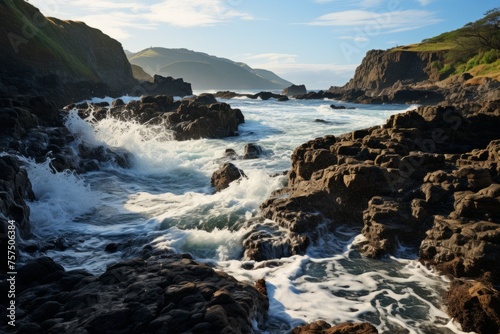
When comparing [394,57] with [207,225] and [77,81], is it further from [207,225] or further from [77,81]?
[207,225]

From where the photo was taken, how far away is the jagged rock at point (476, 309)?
6.66m

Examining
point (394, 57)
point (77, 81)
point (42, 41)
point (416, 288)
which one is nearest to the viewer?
point (416, 288)

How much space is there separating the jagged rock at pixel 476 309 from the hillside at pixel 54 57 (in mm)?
32724

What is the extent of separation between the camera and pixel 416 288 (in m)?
8.42

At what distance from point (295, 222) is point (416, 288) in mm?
3732

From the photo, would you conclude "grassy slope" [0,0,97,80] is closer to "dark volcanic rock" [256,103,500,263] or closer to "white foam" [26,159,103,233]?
"white foam" [26,159,103,233]

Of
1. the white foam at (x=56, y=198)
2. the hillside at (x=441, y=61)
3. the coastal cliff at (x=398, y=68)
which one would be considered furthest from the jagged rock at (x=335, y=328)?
the coastal cliff at (x=398, y=68)

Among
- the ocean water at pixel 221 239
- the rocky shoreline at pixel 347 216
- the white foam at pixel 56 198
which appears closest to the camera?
the rocky shoreline at pixel 347 216

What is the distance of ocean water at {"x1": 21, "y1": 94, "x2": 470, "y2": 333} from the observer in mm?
7652

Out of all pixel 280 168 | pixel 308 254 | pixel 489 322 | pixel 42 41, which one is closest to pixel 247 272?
pixel 308 254

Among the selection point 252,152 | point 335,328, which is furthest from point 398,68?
point 335,328

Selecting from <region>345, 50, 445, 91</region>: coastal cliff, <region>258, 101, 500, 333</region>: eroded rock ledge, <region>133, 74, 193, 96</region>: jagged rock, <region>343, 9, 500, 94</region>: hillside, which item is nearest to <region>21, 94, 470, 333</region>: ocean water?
<region>258, 101, 500, 333</region>: eroded rock ledge

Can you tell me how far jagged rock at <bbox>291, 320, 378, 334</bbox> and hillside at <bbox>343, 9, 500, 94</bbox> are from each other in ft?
185

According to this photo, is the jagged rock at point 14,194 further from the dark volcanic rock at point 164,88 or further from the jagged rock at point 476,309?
the dark volcanic rock at point 164,88
